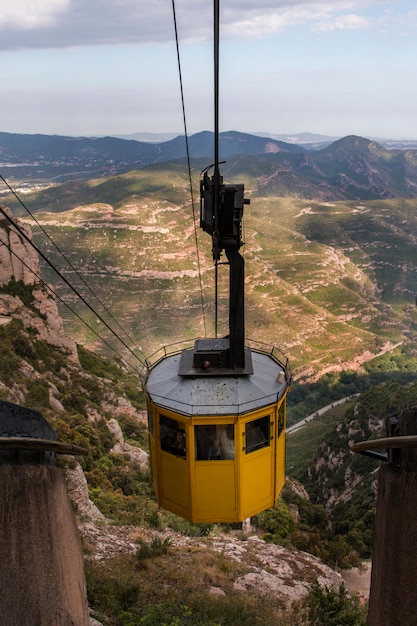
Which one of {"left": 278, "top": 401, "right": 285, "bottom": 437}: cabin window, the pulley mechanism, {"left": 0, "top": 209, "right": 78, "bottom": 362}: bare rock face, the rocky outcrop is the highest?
the pulley mechanism

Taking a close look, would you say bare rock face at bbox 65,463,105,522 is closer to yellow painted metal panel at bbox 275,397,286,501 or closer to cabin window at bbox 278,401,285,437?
yellow painted metal panel at bbox 275,397,286,501

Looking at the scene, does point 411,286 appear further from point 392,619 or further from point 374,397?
point 392,619

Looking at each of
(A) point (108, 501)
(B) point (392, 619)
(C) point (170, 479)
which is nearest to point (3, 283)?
(A) point (108, 501)

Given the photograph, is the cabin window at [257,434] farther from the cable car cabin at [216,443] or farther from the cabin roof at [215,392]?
the cabin roof at [215,392]

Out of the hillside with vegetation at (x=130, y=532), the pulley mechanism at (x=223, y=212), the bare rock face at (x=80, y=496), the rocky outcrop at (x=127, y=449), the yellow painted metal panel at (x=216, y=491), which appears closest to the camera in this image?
the yellow painted metal panel at (x=216, y=491)

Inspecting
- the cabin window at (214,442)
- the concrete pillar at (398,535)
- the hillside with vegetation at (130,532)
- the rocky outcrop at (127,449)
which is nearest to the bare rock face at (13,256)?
the hillside with vegetation at (130,532)

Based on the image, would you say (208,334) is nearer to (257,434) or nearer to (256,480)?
(256,480)

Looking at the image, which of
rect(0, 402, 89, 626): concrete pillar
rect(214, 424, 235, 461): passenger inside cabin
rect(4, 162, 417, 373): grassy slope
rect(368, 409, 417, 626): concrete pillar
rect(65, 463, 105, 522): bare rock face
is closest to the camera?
rect(368, 409, 417, 626): concrete pillar

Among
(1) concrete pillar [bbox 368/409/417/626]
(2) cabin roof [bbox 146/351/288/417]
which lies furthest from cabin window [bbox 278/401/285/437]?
(1) concrete pillar [bbox 368/409/417/626]
